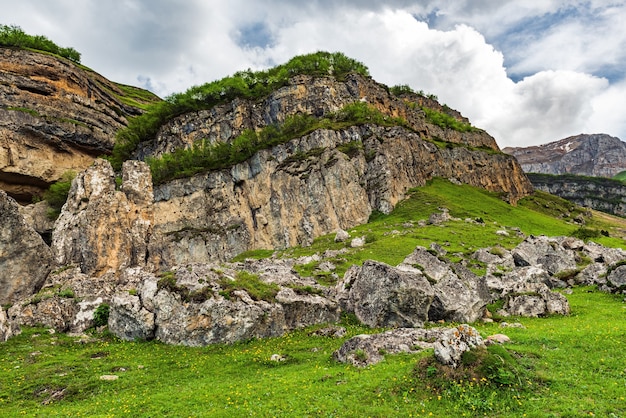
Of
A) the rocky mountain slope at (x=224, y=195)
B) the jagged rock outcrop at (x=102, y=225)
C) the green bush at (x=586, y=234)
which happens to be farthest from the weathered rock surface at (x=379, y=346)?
the green bush at (x=586, y=234)

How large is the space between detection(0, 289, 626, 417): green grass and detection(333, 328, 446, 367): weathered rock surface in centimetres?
87

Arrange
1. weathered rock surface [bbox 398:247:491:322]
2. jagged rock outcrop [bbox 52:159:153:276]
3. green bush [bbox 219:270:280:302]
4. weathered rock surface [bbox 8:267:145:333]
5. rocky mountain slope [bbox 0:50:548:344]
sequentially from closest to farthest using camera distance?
1. green bush [bbox 219:270:280:302]
2. weathered rock surface [bbox 398:247:491:322]
3. rocky mountain slope [bbox 0:50:548:344]
4. weathered rock surface [bbox 8:267:145:333]
5. jagged rock outcrop [bbox 52:159:153:276]

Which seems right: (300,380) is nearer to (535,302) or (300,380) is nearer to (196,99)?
(535,302)

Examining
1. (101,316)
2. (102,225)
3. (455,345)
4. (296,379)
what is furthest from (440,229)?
(102,225)

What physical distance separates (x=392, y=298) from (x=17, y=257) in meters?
45.9

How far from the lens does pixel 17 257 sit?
1724 inches

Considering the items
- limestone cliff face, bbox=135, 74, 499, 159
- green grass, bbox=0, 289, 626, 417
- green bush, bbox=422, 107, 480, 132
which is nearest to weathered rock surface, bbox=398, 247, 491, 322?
green grass, bbox=0, 289, 626, 417

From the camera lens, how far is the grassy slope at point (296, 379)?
53.5 feet

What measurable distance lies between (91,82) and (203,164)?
5428 centimetres

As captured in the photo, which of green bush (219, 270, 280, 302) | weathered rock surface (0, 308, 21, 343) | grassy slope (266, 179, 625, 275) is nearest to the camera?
weathered rock surface (0, 308, 21, 343)

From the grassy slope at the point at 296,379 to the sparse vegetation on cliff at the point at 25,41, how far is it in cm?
11581

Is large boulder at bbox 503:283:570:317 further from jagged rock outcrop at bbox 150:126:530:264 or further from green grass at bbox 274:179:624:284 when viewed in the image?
jagged rock outcrop at bbox 150:126:530:264

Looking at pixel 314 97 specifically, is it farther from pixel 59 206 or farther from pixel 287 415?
pixel 287 415

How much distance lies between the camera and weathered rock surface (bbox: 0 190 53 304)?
4244 centimetres
